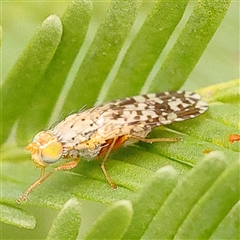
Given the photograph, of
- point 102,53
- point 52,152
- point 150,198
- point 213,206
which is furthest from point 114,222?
point 102,53

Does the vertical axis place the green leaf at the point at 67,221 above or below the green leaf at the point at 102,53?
below

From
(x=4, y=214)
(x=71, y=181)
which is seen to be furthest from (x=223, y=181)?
(x=4, y=214)

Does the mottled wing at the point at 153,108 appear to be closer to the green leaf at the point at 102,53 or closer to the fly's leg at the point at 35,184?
the green leaf at the point at 102,53

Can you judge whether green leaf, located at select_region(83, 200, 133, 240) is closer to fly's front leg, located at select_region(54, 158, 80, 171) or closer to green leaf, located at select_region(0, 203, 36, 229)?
green leaf, located at select_region(0, 203, 36, 229)

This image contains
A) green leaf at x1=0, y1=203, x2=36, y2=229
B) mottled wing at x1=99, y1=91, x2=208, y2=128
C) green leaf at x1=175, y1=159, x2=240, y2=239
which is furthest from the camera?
mottled wing at x1=99, y1=91, x2=208, y2=128

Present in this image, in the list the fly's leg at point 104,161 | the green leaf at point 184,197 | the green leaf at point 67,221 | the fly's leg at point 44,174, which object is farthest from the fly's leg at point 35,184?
the green leaf at point 184,197

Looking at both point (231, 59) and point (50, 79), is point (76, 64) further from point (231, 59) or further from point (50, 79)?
point (231, 59)

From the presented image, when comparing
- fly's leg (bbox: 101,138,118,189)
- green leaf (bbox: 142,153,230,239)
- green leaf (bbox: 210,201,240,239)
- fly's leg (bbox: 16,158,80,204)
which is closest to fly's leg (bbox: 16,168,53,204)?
fly's leg (bbox: 16,158,80,204)
